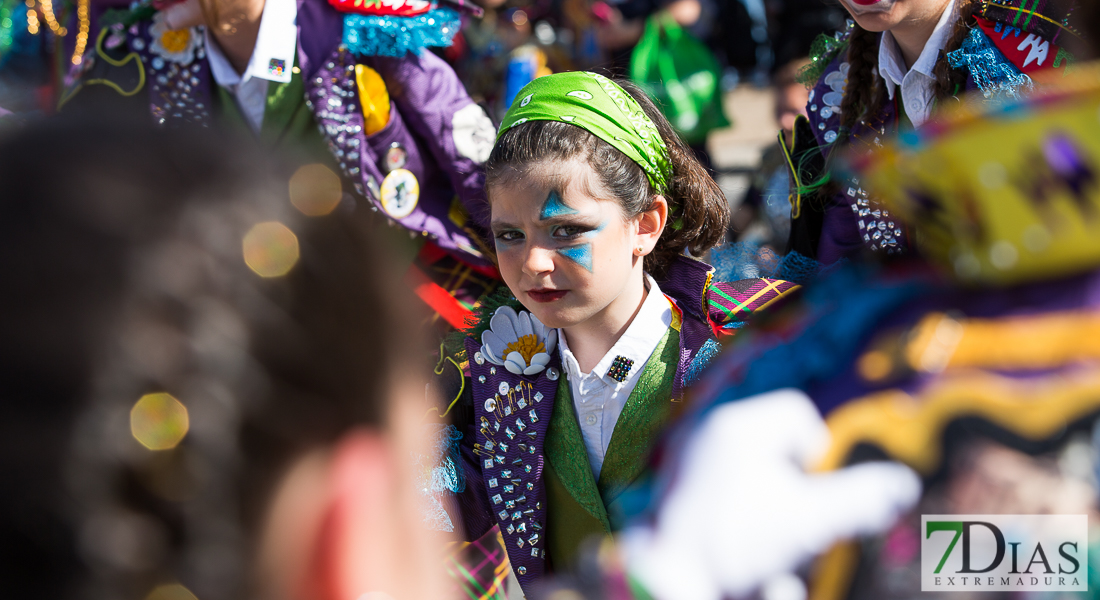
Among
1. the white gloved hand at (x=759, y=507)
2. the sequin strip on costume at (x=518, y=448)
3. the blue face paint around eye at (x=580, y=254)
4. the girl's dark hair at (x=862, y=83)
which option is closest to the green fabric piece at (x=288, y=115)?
the sequin strip on costume at (x=518, y=448)

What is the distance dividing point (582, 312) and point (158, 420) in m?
1.25

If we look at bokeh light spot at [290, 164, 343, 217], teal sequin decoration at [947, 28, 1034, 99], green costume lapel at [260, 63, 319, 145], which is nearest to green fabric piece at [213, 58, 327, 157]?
green costume lapel at [260, 63, 319, 145]

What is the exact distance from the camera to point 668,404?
75.5 inches

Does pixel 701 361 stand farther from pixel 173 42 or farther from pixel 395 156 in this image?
pixel 173 42

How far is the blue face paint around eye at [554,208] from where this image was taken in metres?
1.86

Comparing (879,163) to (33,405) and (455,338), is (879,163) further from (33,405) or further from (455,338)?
(455,338)

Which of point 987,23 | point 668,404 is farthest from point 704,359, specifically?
point 987,23

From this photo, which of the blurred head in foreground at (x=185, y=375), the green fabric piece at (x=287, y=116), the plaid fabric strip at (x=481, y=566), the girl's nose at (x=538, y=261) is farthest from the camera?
the green fabric piece at (x=287, y=116)

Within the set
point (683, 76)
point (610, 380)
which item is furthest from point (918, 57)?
point (683, 76)

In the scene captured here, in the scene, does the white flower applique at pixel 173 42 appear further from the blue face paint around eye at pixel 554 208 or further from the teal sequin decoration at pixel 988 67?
the teal sequin decoration at pixel 988 67

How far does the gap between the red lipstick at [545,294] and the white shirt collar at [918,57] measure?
96cm

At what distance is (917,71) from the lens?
2.15 meters

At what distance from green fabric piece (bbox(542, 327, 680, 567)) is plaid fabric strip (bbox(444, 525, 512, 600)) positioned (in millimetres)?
211

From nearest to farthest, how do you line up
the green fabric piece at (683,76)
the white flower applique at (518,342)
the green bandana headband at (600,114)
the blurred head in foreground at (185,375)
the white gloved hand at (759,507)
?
1. the blurred head in foreground at (185,375)
2. the white gloved hand at (759,507)
3. the green bandana headband at (600,114)
4. the white flower applique at (518,342)
5. the green fabric piece at (683,76)
